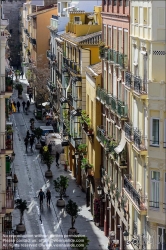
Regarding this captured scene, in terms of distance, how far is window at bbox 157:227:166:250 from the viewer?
1642 inches

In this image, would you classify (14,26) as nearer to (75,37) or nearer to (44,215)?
(75,37)

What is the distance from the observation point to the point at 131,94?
47.3m

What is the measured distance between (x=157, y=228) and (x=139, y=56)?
9501 millimetres

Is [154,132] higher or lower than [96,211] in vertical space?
higher

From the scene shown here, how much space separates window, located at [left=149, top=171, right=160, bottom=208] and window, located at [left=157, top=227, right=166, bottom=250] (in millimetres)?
1242

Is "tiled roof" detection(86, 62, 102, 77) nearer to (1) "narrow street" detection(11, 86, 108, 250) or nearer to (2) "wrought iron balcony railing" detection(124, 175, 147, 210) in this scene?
(1) "narrow street" detection(11, 86, 108, 250)

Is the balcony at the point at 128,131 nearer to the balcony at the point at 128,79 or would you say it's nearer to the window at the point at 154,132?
the balcony at the point at 128,79

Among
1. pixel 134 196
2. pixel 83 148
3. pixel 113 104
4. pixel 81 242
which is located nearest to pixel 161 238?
pixel 134 196

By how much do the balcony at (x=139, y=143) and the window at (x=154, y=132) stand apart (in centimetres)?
86

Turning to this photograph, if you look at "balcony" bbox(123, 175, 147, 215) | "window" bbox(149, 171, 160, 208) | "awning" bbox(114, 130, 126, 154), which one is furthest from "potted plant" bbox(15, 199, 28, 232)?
"window" bbox(149, 171, 160, 208)

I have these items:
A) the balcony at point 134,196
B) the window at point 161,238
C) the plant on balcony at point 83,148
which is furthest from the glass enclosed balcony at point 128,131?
the plant on balcony at point 83,148

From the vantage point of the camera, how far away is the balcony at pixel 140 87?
42.5m

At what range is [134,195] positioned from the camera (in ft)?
147

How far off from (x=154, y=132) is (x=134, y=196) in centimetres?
447
